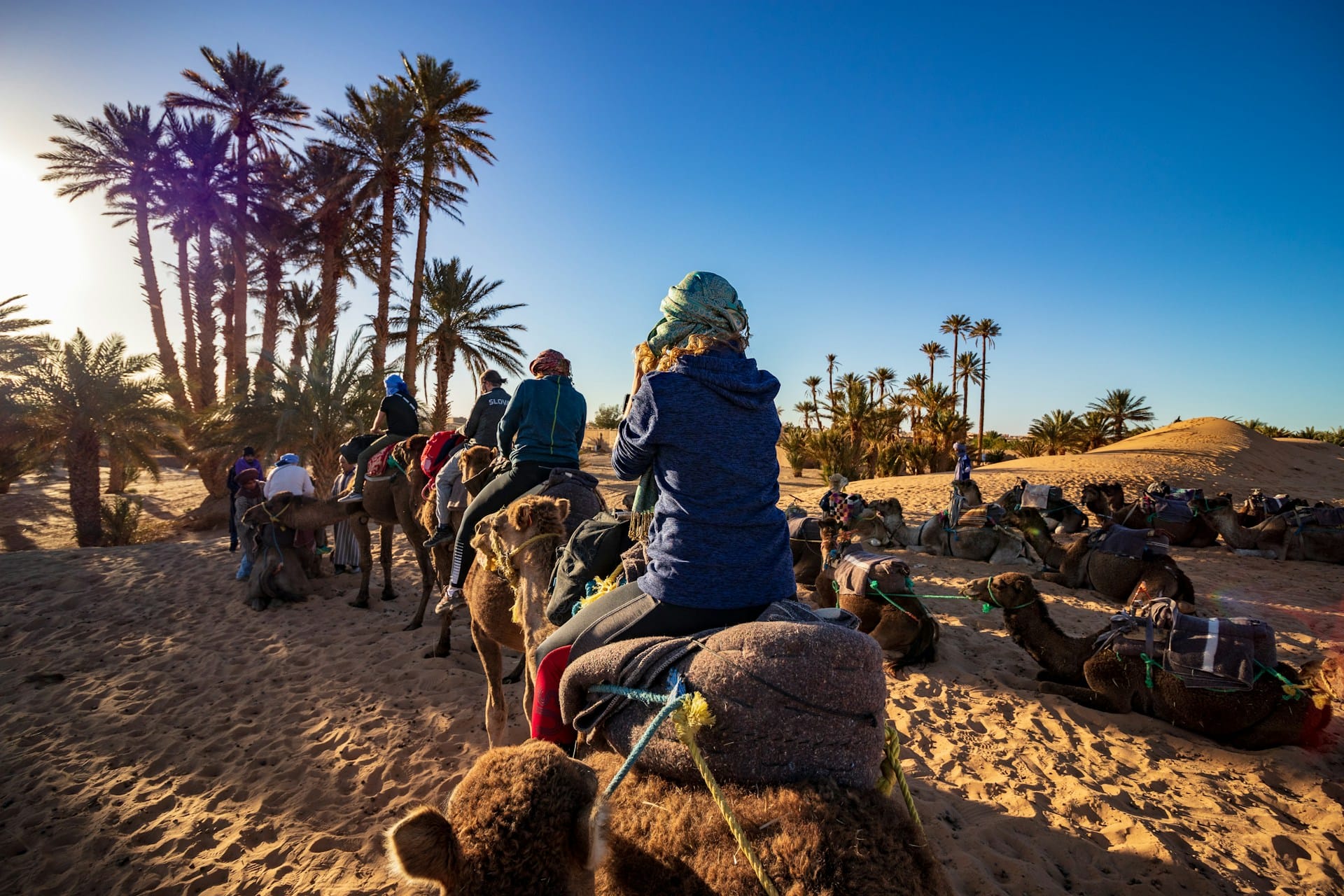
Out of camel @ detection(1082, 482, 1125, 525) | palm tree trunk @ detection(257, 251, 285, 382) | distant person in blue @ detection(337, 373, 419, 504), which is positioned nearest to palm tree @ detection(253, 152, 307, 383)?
palm tree trunk @ detection(257, 251, 285, 382)

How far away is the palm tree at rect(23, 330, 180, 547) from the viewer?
576 inches

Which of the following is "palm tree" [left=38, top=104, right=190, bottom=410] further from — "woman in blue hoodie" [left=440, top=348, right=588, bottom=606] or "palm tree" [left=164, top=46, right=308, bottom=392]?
"woman in blue hoodie" [left=440, top=348, right=588, bottom=606]

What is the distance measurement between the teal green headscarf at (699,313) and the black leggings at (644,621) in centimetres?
101

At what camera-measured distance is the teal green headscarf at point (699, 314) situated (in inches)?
88.4

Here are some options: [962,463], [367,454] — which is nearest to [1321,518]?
[962,463]

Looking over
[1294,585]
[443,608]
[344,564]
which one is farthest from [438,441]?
[1294,585]

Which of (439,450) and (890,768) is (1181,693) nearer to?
(890,768)

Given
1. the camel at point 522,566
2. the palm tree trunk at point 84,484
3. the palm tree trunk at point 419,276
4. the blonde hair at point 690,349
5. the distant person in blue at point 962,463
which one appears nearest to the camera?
the blonde hair at point 690,349

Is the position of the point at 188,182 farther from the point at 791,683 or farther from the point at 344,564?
the point at 791,683

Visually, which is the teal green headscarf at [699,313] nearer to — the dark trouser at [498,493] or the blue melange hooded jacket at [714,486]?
the blue melange hooded jacket at [714,486]

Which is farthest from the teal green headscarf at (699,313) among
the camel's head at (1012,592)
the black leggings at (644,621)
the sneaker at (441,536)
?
the camel's head at (1012,592)

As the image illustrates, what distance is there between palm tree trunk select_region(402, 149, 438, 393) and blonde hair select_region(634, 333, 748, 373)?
21198 mm

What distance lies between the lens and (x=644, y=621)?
2.01 m

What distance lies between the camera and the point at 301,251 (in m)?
25.6
